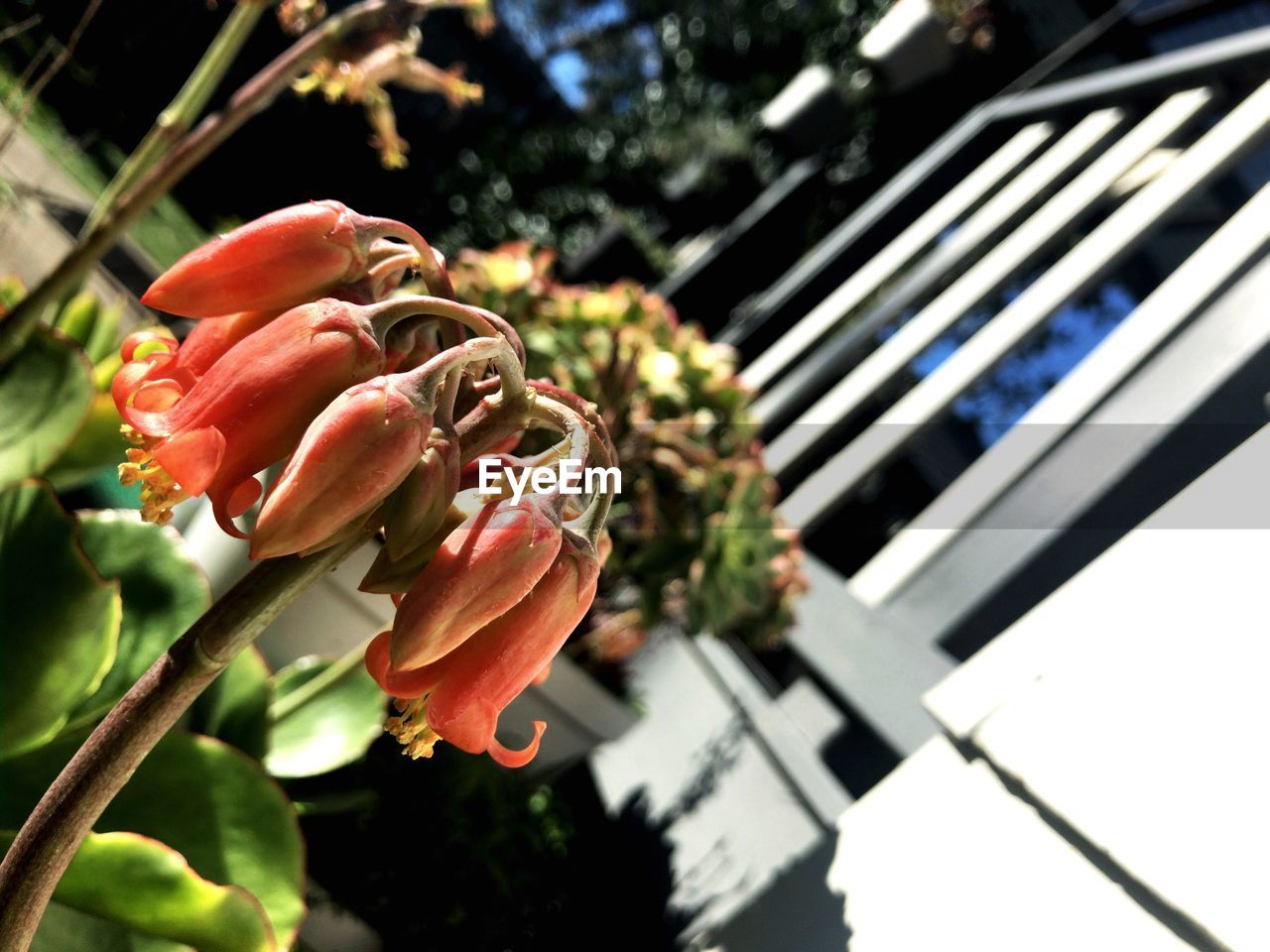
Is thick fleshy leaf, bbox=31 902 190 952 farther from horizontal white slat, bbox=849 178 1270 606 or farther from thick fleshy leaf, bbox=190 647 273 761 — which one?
horizontal white slat, bbox=849 178 1270 606

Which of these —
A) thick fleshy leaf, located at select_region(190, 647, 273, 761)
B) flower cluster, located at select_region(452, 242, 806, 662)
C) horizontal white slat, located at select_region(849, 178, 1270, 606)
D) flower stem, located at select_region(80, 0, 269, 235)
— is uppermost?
flower stem, located at select_region(80, 0, 269, 235)

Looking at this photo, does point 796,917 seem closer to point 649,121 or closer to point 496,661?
point 496,661

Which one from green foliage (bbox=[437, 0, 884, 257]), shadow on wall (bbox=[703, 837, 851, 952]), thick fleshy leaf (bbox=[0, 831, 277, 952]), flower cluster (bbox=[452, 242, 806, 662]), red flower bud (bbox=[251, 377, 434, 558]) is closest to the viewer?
red flower bud (bbox=[251, 377, 434, 558])

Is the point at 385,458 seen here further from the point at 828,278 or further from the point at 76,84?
the point at 76,84

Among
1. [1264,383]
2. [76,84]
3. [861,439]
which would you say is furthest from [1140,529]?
[76,84]

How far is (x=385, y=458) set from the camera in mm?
298

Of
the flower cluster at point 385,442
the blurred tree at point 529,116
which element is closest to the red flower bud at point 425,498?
the flower cluster at point 385,442

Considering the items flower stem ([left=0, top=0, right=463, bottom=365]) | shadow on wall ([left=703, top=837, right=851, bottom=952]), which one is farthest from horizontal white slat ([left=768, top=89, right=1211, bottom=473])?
flower stem ([left=0, top=0, right=463, bottom=365])

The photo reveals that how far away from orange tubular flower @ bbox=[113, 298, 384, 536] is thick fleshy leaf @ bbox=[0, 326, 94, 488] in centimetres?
44

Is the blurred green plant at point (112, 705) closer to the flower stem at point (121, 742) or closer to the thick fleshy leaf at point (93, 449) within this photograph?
the thick fleshy leaf at point (93, 449)

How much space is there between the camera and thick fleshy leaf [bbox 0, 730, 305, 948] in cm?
53

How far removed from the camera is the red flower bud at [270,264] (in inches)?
13.4

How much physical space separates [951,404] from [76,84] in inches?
125

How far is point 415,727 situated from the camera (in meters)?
0.35
